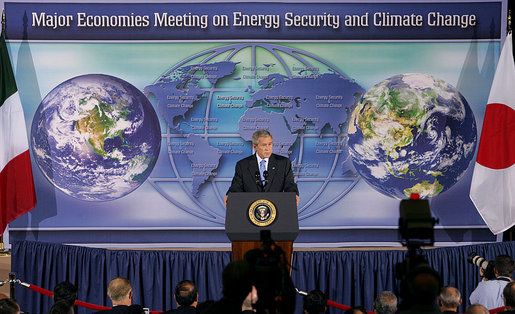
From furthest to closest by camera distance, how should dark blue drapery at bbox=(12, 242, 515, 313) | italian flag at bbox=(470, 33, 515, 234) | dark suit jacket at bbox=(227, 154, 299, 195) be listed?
italian flag at bbox=(470, 33, 515, 234) → dark blue drapery at bbox=(12, 242, 515, 313) → dark suit jacket at bbox=(227, 154, 299, 195)

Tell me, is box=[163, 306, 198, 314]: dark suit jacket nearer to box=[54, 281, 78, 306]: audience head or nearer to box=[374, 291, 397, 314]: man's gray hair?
box=[54, 281, 78, 306]: audience head

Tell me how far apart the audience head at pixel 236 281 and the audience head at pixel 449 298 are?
2574 millimetres

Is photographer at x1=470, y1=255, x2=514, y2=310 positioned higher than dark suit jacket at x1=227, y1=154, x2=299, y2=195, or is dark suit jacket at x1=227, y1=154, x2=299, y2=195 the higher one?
dark suit jacket at x1=227, y1=154, x2=299, y2=195

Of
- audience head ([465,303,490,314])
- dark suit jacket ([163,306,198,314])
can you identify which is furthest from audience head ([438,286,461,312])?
dark suit jacket ([163,306,198,314])

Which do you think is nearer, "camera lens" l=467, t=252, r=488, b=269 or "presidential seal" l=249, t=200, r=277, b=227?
"presidential seal" l=249, t=200, r=277, b=227

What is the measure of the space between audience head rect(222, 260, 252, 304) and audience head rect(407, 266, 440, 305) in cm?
72

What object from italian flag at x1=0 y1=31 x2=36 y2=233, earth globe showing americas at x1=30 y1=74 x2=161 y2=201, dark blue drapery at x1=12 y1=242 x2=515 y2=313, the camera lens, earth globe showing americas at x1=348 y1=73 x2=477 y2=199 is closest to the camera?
the camera lens

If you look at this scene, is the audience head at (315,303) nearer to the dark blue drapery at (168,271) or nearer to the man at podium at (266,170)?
the man at podium at (266,170)

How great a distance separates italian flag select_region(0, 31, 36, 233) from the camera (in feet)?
27.0

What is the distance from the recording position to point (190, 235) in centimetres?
845

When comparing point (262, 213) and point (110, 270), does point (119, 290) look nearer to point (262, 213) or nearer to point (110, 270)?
point (262, 213)

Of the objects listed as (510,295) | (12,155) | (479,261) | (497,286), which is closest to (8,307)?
(510,295)

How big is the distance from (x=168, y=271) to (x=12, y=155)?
2174 mm

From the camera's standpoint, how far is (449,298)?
551cm
